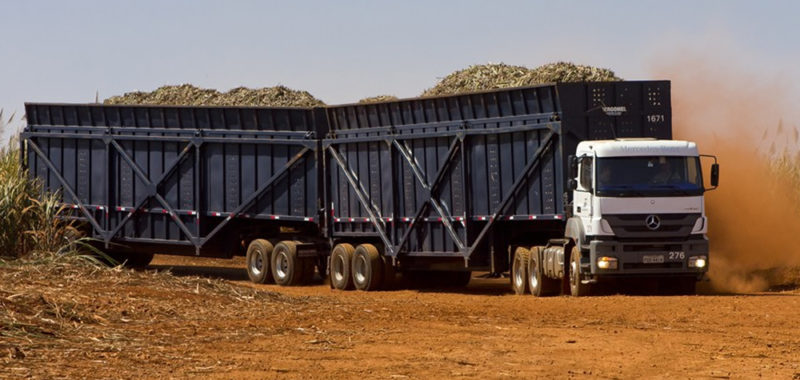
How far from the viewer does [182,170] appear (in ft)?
108

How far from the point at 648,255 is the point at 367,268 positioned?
23.3 feet

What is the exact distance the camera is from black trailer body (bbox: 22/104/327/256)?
30672 millimetres

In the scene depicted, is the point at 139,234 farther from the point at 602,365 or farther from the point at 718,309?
the point at 602,365

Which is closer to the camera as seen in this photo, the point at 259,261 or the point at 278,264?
the point at 278,264

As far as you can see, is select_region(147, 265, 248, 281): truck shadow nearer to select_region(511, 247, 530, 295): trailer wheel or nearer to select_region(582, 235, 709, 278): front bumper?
select_region(511, 247, 530, 295): trailer wheel

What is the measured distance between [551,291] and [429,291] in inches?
164

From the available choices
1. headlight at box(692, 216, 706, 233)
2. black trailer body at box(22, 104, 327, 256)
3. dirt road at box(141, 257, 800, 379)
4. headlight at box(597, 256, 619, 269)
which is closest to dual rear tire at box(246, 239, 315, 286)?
black trailer body at box(22, 104, 327, 256)

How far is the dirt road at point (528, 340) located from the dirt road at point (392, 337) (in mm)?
Answer: 22

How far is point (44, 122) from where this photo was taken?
36.0 meters

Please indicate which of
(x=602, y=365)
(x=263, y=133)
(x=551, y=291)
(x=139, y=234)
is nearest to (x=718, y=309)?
(x=551, y=291)

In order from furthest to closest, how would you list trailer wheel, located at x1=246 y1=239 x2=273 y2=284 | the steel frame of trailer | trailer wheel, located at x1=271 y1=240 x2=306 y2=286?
trailer wheel, located at x1=246 y1=239 x2=273 y2=284 < trailer wheel, located at x1=271 y1=240 x2=306 y2=286 < the steel frame of trailer

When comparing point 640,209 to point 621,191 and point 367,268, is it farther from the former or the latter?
point 367,268

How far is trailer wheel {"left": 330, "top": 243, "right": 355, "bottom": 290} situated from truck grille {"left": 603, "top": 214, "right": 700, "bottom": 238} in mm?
7500

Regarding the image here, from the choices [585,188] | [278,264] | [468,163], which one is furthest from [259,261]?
[585,188]
